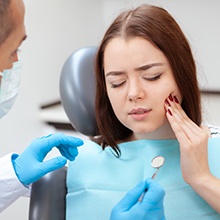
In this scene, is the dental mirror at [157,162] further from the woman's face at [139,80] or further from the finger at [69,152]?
the finger at [69,152]

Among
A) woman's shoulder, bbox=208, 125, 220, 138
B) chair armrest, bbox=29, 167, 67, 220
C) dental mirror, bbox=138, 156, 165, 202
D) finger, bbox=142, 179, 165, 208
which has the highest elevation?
finger, bbox=142, 179, 165, 208

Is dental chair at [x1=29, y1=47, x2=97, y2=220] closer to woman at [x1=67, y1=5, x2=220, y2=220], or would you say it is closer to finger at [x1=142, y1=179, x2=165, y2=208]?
woman at [x1=67, y1=5, x2=220, y2=220]

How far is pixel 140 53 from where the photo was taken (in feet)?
3.15

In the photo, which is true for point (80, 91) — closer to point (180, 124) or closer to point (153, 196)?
point (180, 124)

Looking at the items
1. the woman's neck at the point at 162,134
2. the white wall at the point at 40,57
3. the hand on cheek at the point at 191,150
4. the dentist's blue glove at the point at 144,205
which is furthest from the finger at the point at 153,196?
the white wall at the point at 40,57

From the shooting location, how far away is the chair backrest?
49.8 inches

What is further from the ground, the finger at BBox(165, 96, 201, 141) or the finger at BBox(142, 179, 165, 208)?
the finger at BBox(165, 96, 201, 141)

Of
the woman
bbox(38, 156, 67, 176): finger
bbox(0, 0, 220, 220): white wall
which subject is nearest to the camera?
the woman

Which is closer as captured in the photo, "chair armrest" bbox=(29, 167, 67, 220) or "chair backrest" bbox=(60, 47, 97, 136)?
"chair armrest" bbox=(29, 167, 67, 220)

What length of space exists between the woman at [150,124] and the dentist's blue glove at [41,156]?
0.05 m

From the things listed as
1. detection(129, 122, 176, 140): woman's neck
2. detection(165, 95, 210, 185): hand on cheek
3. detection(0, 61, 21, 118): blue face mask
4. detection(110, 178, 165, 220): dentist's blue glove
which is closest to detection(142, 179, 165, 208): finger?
detection(110, 178, 165, 220): dentist's blue glove

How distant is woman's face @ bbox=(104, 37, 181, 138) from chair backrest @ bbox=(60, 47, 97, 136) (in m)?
0.25

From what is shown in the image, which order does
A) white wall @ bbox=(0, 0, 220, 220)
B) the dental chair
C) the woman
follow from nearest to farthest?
1. the woman
2. the dental chair
3. white wall @ bbox=(0, 0, 220, 220)

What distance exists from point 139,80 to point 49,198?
41 centimetres
